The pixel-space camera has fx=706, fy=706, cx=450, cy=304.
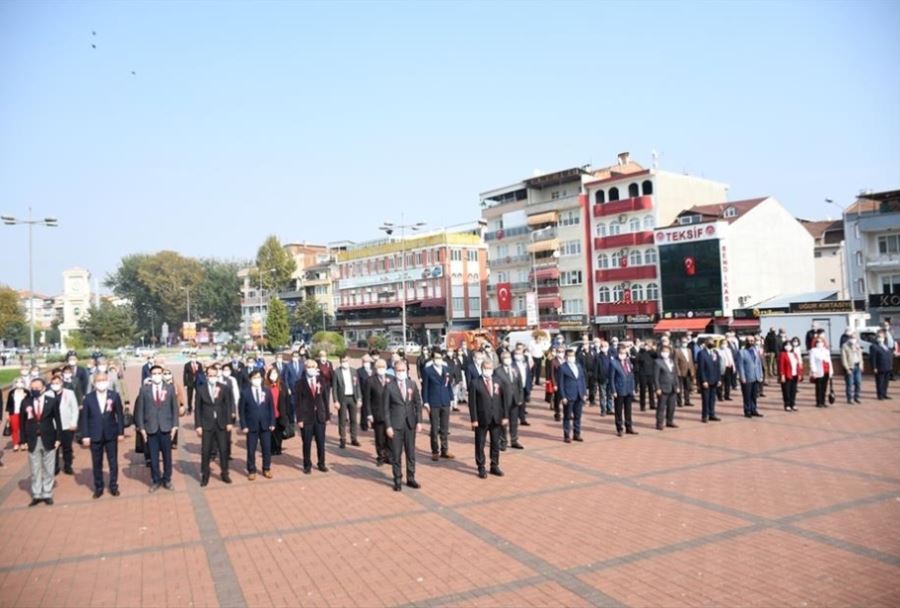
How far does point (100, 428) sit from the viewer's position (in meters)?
10.9

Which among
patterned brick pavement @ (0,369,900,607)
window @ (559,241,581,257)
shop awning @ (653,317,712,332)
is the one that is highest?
window @ (559,241,581,257)

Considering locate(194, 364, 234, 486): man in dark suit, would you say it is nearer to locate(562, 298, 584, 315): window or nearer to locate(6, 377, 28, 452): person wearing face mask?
locate(6, 377, 28, 452): person wearing face mask

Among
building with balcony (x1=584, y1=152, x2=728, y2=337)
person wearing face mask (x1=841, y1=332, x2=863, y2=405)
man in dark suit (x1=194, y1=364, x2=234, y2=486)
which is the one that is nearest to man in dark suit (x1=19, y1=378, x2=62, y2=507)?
man in dark suit (x1=194, y1=364, x2=234, y2=486)

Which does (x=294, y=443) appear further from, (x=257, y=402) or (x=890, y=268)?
(x=890, y=268)

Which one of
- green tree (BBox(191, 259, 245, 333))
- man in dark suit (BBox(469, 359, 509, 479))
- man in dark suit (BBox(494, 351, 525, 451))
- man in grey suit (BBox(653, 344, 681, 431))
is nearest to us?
man in dark suit (BBox(469, 359, 509, 479))

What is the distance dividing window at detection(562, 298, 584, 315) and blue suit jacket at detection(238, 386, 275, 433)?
4756 centimetres

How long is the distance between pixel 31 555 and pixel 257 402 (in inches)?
166

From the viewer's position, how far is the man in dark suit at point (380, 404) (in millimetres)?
11266

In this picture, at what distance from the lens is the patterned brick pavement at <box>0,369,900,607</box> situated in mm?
6488

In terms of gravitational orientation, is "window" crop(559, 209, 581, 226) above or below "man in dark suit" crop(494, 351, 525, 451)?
above

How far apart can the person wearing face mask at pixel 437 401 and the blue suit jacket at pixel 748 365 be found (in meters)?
7.68

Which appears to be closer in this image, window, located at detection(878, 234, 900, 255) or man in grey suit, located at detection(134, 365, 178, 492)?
man in grey suit, located at detection(134, 365, 178, 492)

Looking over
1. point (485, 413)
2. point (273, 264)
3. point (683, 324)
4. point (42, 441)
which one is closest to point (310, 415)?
point (485, 413)

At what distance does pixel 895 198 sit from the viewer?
45.1 meters
